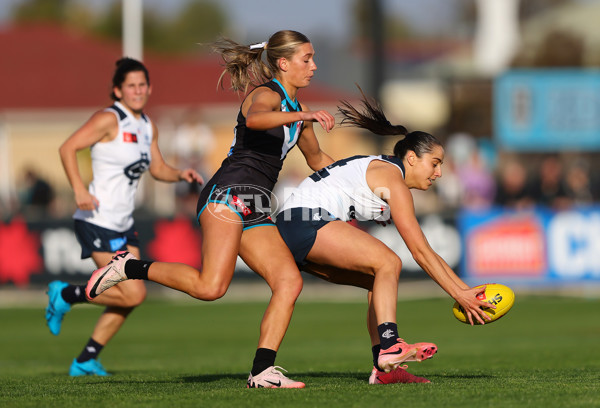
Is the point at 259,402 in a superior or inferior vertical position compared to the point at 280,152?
inferior

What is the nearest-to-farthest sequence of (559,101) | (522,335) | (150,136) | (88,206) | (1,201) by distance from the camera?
1. (88,206)
2. (150,136)
3. (522,335)
4. (1,201)
5. (559,101)

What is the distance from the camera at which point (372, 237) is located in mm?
7414

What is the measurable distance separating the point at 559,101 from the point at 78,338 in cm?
1791

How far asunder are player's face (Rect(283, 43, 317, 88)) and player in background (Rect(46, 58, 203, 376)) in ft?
6.62

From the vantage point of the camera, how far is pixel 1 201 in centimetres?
2305

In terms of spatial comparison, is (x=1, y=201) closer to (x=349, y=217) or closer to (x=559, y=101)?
(x=559, y=101)

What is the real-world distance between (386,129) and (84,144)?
290 cm

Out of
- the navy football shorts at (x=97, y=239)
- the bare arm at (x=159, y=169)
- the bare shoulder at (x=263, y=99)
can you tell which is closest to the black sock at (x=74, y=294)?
the navy football shorts at (x=97, y=239)

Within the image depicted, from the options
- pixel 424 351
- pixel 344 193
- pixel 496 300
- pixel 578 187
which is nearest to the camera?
pixel 424 351

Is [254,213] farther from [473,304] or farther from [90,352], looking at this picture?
[90,352]

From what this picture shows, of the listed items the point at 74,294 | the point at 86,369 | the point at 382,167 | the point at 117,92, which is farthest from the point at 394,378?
the point at 117,92

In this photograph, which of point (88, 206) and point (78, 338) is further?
point (78, 338)

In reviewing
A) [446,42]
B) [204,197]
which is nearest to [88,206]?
[204,197]

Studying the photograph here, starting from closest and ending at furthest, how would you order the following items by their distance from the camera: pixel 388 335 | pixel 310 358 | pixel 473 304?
pixel 388 335
pixel 473 304
pixel 310 358
